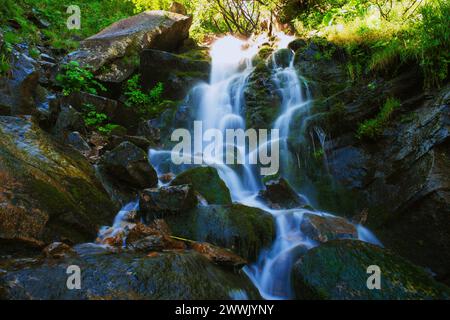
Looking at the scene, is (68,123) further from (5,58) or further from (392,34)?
(392,34)

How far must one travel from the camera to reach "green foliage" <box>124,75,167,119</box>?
909 cm

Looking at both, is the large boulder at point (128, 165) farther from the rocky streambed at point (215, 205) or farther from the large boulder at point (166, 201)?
the large boulder at point (166, 201)

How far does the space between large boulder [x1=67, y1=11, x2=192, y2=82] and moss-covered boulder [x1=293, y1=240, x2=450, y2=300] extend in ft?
24.5

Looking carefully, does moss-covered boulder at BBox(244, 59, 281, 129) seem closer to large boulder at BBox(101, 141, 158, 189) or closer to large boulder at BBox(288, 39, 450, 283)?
large boulder at BBox(288, 39, 450, 283)

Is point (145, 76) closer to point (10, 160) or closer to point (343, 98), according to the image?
point (343, 98)

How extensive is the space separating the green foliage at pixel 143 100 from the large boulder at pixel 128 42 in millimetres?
344

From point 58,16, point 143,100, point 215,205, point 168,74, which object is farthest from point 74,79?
point 58,16

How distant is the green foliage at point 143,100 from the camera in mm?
9086

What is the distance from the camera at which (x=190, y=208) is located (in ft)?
14.8

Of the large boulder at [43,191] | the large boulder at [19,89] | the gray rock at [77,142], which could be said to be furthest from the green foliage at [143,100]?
the large boulder at [43,191]

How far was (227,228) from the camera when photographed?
4.21 meters

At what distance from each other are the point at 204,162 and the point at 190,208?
255 cm
